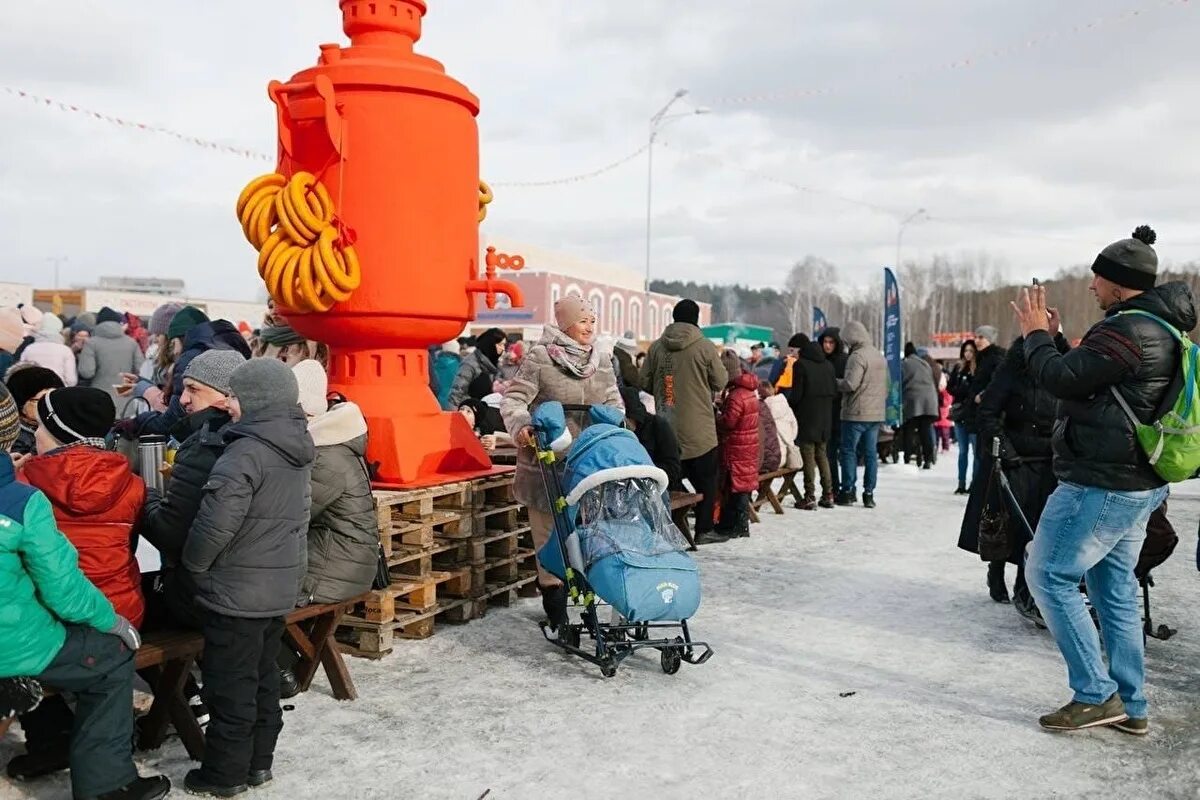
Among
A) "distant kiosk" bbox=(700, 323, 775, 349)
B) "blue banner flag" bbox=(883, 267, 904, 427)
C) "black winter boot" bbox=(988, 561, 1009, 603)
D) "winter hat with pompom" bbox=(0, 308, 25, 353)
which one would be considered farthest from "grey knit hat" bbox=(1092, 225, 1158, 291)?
"distant kiosk" bbox=(700, 323, 775, 349)

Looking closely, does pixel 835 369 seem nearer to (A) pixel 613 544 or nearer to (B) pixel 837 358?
(B) pixel 837 358

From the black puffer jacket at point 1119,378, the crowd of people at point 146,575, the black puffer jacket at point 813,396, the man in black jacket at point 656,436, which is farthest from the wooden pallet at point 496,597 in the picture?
the black puffer jacket at point 813,396

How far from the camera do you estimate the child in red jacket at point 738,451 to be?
9.03 m

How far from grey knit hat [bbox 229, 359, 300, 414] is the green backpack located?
3.35m

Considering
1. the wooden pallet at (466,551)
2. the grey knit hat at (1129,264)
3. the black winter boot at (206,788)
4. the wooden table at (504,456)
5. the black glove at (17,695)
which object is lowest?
the black winter boot at (206,788)

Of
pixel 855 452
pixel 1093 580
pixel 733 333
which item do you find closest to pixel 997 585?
pixel 1093 580

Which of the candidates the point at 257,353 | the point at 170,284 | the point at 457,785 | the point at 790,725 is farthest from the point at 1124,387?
the point at 170,284

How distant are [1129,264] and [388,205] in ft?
12.1

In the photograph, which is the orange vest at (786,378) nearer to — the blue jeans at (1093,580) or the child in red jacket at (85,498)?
the blue jeans at (1093,580)

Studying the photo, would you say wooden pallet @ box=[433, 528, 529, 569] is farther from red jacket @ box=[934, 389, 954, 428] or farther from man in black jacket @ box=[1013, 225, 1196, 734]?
red jacket @ box=[934, 389, 954, 428]

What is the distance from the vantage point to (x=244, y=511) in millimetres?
3619

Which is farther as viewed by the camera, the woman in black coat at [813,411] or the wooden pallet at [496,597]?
the woman in black coat at [813,411]

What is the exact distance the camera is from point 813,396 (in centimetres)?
1069

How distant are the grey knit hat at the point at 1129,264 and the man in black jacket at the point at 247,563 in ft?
11.1
